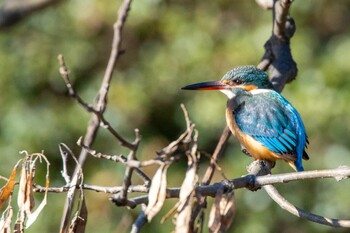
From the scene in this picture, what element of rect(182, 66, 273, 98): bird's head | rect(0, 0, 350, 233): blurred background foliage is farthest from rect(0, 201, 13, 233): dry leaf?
rect(0, 0, 350, 233): blurred background foliage

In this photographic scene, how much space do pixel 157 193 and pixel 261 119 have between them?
63.0 inches

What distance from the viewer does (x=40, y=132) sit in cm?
520

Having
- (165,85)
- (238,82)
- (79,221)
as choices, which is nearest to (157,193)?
(79,221)

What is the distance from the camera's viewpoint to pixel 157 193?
1.57 meters

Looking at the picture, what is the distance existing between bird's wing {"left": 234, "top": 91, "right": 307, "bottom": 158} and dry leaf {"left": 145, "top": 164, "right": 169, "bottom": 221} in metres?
1.42

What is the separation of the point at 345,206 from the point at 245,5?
1.55 meters

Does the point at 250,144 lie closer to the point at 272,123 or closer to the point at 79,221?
the point at 272,123

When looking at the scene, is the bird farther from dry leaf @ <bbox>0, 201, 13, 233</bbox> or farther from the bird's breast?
dry leaf @ <bbox>0, 201, 13, 233</bbox>

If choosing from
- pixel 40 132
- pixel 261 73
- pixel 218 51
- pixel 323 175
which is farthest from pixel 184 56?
pixel 323 175

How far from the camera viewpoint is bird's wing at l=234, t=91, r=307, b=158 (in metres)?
2.98

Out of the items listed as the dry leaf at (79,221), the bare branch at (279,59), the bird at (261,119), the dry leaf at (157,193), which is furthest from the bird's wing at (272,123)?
the dry leaf at (157,193)

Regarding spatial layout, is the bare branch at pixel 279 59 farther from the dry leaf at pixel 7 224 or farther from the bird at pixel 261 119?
the dry leaf at pixel 7 224

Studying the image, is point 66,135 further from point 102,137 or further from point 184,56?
point 184,56

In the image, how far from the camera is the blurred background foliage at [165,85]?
198 inches
